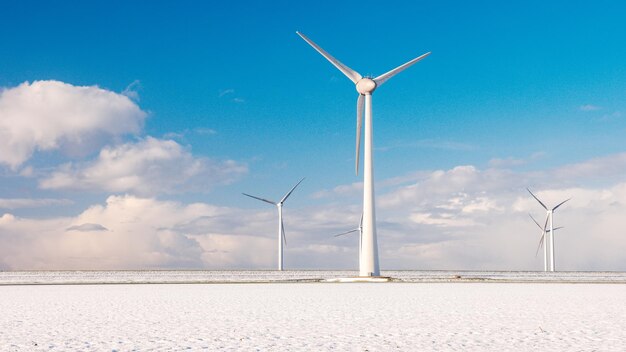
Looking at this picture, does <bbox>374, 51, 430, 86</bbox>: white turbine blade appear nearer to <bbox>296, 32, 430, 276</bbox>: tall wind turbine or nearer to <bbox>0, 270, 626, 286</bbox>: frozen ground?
<bbox>296, 32, 430, 276</bbox>: tall wind turbine

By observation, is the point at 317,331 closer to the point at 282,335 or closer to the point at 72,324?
the point at 282,335

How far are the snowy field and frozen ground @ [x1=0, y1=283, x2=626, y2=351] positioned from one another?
28mm

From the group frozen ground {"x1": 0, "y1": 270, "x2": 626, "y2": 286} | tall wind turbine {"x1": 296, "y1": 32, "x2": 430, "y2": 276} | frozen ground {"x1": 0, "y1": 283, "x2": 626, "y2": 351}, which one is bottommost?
frozen ground {"x1": 0, "y1": 283, "x2": 626, "y2": 351}

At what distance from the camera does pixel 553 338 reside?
65.9 feet

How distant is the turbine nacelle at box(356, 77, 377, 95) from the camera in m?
69.8

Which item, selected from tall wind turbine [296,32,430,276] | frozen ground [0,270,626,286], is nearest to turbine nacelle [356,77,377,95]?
tall wind turbine [296,32,430,276]

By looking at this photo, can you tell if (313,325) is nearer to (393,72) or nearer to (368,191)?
(368,191)

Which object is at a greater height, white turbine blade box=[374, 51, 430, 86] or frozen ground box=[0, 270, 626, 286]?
white turbine blade box=[374, 51, 430, 86]

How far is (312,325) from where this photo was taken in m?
23.9

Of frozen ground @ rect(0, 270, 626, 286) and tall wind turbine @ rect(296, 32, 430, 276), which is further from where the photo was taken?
frozen ground @ rect(0, 270, 626, 286)

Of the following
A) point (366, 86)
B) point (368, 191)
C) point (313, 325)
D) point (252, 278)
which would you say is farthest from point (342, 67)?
point (313, 325)

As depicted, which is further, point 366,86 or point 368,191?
point 366,86

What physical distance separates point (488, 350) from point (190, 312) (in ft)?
49.1

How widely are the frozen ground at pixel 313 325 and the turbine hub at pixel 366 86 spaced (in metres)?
36.0
